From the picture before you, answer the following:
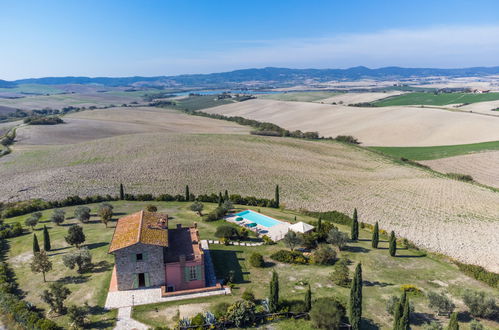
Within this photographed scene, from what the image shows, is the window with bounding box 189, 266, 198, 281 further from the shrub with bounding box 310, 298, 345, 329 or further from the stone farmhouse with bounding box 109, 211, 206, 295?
the shrub with bounding box 310, 298, 345, 329

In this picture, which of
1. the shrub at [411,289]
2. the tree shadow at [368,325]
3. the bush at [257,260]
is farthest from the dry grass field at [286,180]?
the bush at [257,260]

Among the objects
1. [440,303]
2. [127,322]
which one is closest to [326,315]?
[440,303]

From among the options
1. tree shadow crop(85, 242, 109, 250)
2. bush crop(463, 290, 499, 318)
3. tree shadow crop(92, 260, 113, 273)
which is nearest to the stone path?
tree shadow crop(92, 260, 113, 273)

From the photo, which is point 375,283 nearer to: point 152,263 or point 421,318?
point 421,318

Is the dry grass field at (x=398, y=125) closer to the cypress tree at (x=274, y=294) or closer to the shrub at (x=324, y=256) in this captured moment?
the shrub at (x=324, y=256)

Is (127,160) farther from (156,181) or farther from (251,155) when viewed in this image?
(251,155)

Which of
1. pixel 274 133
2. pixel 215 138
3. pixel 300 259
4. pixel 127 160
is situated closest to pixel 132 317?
pixel 300 259

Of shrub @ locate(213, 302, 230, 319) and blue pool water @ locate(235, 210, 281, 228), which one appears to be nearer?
shrub @ locate(213, 302, 230, 319)
